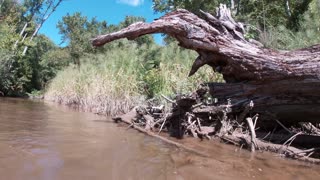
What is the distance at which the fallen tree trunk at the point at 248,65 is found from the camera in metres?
5.24

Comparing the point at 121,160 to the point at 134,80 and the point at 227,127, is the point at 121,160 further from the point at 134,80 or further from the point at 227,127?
the point at 134,80

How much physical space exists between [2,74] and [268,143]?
22494mm

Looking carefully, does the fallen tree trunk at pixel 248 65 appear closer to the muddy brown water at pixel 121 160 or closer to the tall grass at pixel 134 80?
the muddy brown water at pixel 121 160

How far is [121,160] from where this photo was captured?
401 centimetres

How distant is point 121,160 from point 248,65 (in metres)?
2.64

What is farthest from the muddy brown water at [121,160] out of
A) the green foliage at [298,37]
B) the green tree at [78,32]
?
the green tree at [78,32]

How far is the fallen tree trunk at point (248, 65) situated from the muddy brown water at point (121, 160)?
892mm

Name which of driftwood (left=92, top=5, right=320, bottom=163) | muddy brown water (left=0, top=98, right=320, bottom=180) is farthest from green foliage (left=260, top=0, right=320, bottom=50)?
muddy brown water (left=0, top=98, right=320, bottom=180)

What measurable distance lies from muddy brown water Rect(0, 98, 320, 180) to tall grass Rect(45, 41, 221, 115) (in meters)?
2.74

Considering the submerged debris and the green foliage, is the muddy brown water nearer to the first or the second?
the submerged debris

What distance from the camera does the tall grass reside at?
8352 millimetres

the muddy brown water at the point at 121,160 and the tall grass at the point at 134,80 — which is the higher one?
the tall grass at the point at 134,80

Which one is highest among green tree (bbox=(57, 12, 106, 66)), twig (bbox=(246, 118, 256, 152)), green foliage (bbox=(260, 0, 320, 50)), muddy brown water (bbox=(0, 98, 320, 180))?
green tree (bbox=(57, 12, 106, 66))

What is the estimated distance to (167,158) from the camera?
14.1 feet
